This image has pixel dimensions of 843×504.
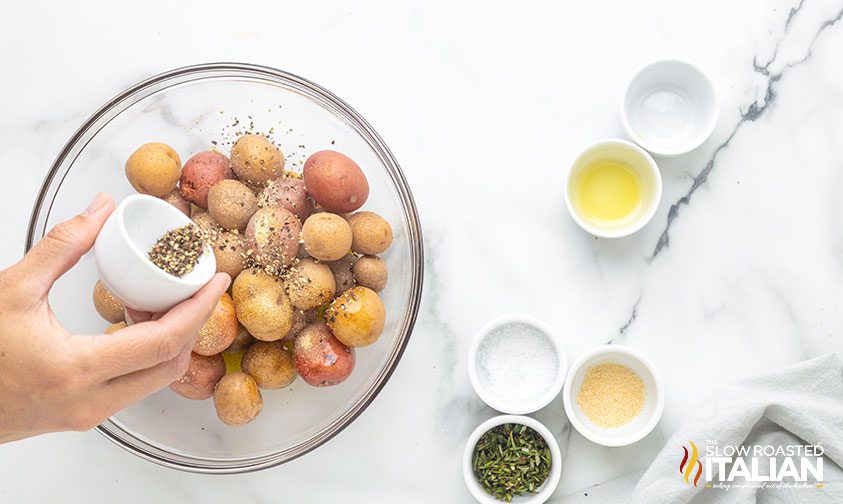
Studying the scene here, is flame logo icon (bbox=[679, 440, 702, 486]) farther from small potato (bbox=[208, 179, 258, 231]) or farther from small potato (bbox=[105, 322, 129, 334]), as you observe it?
small potato (bbox=[105, 322, 129, 334])

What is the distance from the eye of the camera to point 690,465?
5.04ft

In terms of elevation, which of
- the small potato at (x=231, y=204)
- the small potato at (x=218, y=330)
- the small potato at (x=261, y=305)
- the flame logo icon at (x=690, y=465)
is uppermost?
the flame logo icon at (x=690, y=465)

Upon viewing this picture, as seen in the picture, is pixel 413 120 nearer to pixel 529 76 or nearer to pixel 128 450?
pixel 529 76

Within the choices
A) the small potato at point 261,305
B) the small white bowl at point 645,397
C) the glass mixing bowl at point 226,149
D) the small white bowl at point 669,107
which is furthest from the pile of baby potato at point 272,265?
the small white bowl at point 669,107

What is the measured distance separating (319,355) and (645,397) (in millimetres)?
673

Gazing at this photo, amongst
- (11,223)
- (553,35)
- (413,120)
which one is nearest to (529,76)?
(553,35)

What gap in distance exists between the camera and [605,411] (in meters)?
1.60

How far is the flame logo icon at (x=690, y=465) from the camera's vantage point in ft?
5.02

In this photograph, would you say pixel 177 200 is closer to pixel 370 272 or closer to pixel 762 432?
pixel 370 272

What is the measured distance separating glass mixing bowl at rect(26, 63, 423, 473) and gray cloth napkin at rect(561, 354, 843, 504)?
512 mm

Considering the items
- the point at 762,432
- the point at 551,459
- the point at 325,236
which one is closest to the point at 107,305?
the point at 325,236

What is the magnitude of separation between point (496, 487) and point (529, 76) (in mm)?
828

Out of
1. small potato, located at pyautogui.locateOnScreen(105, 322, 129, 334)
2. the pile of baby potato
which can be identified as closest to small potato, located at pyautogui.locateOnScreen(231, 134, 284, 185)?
the pile of baby potato

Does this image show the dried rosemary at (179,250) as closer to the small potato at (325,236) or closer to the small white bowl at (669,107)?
the small potato at (325,236)
